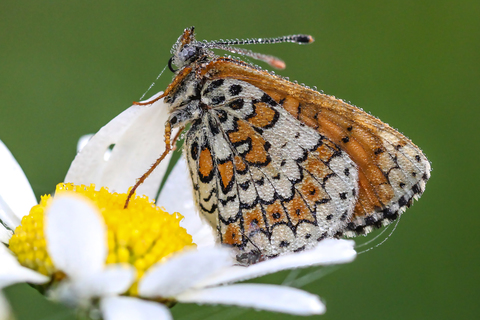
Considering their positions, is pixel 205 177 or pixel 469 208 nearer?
pixel 205 177

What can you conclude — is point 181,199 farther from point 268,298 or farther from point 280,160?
point 268,298

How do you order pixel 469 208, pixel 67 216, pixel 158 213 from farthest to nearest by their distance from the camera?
1. pixel 469 208
2. pixel 158 213
3. pixel 67 216

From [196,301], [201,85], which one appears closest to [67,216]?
[196,301]

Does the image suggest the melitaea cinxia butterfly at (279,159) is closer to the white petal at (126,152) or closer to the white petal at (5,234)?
the white petal at (126,152)

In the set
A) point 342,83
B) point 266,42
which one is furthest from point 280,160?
point 342,83

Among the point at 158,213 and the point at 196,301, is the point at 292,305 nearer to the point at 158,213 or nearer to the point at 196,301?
the point at 196,301

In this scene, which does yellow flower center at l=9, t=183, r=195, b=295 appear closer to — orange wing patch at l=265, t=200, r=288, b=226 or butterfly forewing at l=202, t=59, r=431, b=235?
orange wing patch at l=265, t=200, r=288, b=226
